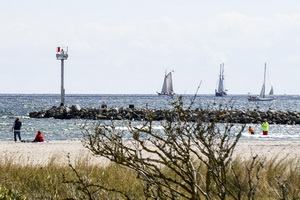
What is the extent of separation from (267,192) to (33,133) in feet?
111

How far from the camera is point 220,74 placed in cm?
15600

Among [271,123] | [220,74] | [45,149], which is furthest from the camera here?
[220,74]

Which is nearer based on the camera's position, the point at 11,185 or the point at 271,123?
the point at 11,185

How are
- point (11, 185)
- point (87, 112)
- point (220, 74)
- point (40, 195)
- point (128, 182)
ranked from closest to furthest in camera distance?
point (40, 195), point (11, 185), point (128, 182), point (87, 112), point (220, 74)

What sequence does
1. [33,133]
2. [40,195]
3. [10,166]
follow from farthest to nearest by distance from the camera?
1. [33,133]
2. [10,166]
3. [40,195]

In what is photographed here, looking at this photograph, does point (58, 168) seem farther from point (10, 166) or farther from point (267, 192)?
point (267, 192)

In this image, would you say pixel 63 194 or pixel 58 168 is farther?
pixel 58 168

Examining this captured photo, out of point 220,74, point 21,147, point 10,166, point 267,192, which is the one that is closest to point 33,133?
point 21,147

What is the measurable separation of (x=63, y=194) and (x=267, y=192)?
3055 mm

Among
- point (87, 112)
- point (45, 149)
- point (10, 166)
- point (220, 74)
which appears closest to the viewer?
point (10, 166)

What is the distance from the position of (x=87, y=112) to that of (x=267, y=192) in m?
58.8

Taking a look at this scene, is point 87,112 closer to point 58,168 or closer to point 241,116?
point 241,116

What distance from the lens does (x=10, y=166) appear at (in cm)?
1133

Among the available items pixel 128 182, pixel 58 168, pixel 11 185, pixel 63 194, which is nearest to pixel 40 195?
pixel 63 194
